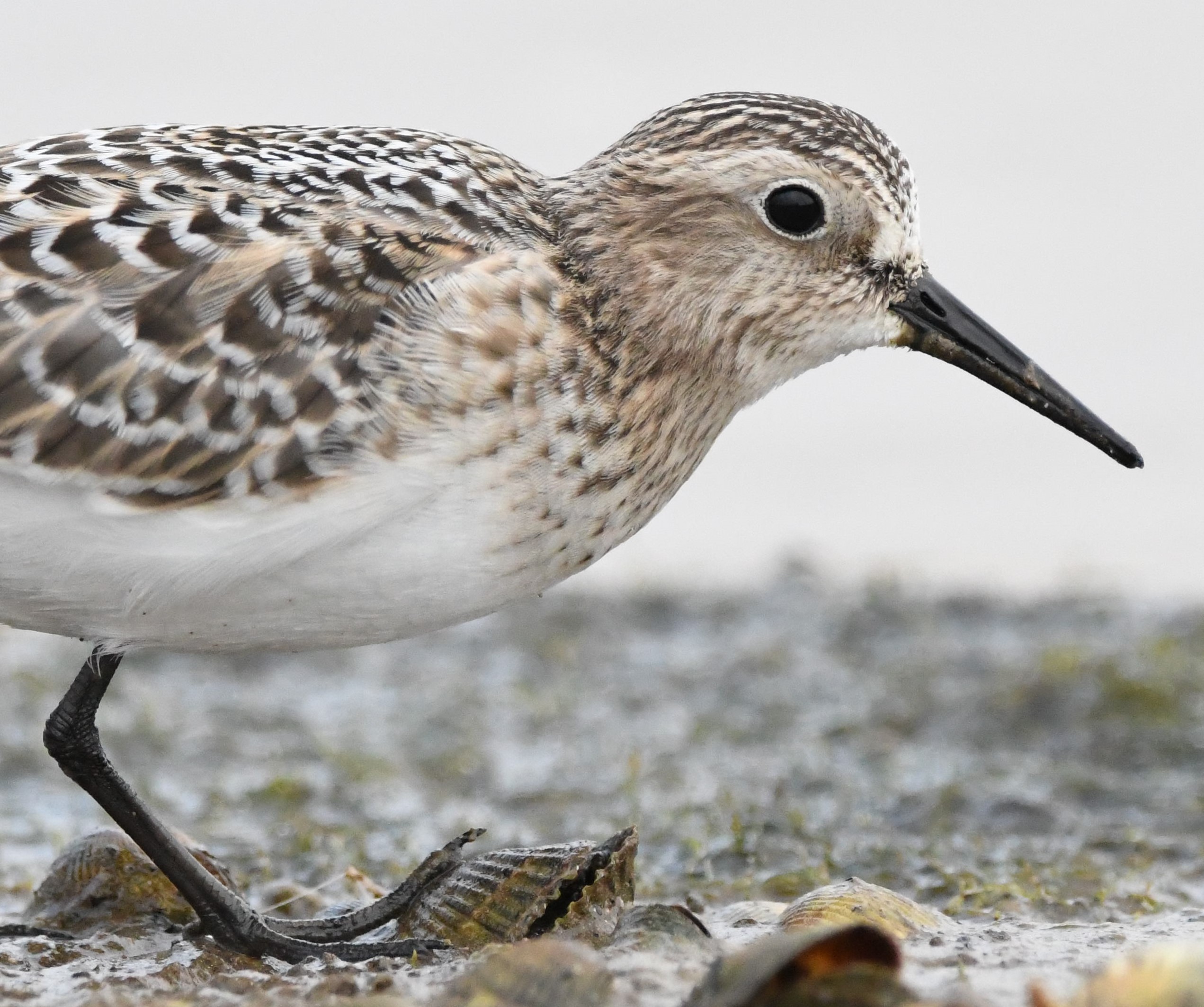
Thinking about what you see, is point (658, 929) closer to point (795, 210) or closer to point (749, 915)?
point (749, 915)

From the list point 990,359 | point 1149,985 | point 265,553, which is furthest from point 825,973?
point 990,359

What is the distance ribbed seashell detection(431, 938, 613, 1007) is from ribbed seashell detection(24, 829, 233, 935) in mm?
1626

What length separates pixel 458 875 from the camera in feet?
16.9

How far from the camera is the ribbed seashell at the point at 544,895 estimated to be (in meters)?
4.89

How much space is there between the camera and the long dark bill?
5301 millimetres

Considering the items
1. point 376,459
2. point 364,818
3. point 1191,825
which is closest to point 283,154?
point 376,459

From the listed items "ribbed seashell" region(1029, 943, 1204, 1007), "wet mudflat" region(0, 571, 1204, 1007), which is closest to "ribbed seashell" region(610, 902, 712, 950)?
"wet mudflat" region(0, 571, 1204, 1007)

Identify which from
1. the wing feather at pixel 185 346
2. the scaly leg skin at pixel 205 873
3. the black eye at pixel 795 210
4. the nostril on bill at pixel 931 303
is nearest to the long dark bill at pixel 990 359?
the nostril on bill at pixel 931 303

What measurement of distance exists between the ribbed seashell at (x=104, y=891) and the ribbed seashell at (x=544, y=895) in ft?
2.88

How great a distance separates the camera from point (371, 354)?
476 centimetres

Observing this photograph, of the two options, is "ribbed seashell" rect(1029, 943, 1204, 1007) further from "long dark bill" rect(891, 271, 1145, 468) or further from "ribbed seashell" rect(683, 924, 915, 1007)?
"long dark bill" rect(891, 271, 1145, 468)

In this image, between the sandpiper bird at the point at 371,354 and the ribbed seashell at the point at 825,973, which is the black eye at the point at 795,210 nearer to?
the sandpiper bird at the point at 371,354

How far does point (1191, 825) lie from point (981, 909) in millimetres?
1472

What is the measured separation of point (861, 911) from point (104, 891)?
217 centimetres
